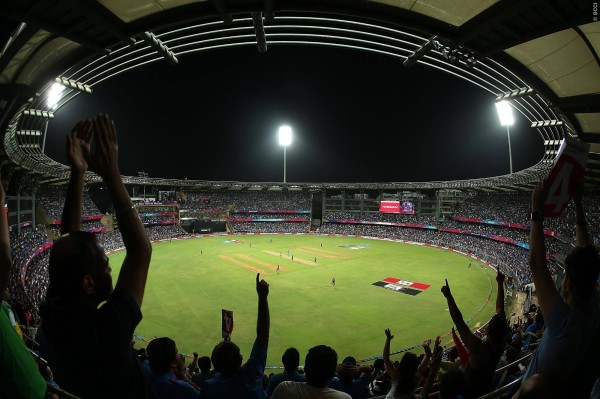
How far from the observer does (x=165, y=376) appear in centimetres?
376

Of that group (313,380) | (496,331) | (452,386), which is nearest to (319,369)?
(313,380)

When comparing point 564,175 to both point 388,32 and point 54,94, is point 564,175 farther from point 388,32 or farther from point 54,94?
point 54,94

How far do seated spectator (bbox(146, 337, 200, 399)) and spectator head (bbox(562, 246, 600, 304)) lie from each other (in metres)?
3.60

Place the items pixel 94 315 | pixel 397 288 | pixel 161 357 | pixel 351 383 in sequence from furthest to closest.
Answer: pixel 397 288 < pixel 351 383 < pixel 161 357 < pixel 94 315

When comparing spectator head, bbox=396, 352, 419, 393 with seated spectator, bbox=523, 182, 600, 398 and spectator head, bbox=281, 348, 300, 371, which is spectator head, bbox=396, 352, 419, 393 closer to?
seated spectator, bbox=523, 182, 600, 398

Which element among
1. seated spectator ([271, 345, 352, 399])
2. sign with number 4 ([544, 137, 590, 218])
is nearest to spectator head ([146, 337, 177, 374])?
seated spectator ([271, 345, 352, 399])

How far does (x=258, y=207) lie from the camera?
293 feet

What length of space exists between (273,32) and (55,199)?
160 feet

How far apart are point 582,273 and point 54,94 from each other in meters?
21.3

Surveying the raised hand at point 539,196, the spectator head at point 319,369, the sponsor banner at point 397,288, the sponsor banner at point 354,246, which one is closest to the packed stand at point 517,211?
the sponsor banner at point 397,288

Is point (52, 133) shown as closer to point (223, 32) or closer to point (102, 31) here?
point (223, 32)

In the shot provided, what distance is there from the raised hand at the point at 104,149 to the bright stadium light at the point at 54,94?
1720cm

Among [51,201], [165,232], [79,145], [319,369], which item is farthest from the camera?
[165,232]

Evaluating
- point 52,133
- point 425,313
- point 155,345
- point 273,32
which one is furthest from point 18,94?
point 52,133
